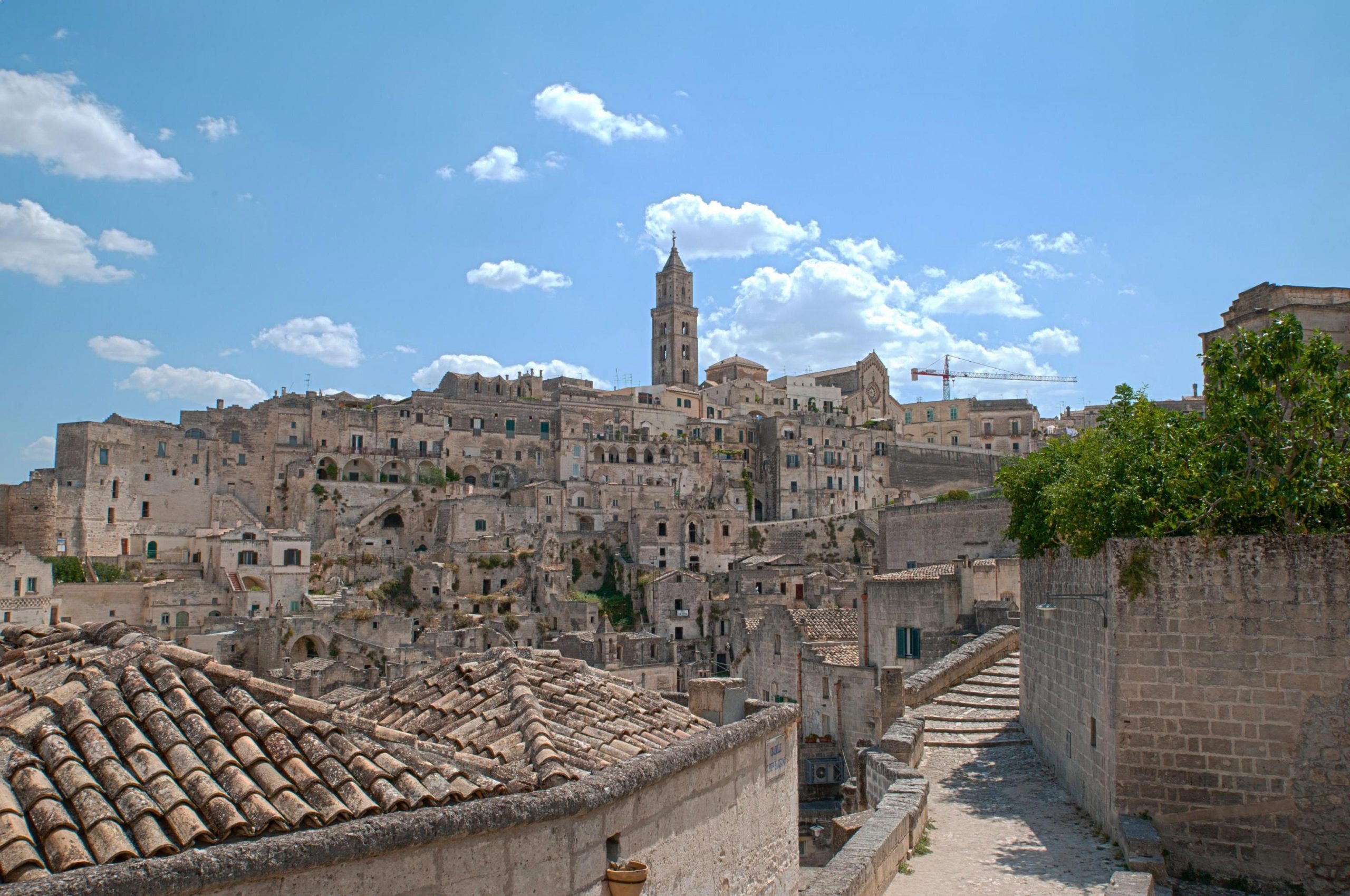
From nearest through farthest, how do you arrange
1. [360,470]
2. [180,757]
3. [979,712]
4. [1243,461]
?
[180,757] → [1243,461] → [979,712] → [360,470]

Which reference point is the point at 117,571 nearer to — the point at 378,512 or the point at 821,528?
the point at 378,512

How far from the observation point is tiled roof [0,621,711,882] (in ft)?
12.7

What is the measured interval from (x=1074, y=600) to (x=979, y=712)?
6.56 m

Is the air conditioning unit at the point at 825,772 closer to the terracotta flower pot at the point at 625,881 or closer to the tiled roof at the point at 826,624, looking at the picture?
the tiled roof at the point at 826,624

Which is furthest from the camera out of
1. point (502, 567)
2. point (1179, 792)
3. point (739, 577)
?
point (502, 567)

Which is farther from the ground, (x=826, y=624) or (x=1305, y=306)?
(x=1305, y=306)

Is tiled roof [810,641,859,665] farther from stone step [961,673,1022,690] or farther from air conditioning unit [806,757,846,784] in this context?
stone step [961,673,1022,690]

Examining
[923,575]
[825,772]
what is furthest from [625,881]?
[923,575]

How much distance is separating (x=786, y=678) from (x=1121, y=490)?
1743 centimetres

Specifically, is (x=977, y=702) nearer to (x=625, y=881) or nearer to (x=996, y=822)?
(x=996, y=822)

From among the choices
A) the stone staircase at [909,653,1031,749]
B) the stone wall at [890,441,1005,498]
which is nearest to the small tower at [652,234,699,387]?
the stone wall at [890,441,1005,498]

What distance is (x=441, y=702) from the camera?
7.53 metres

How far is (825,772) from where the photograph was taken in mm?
24062

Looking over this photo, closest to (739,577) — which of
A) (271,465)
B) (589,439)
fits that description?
(589,439)
